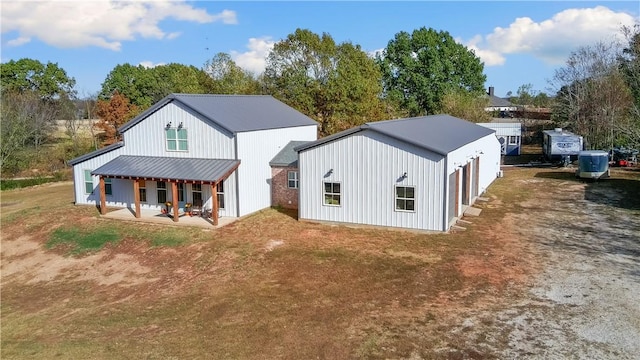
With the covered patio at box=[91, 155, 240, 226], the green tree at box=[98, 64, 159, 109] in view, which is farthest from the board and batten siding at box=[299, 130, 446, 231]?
the green tree at box=[98, 64, 159, 109]

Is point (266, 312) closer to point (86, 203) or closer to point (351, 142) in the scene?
point (351, 142)

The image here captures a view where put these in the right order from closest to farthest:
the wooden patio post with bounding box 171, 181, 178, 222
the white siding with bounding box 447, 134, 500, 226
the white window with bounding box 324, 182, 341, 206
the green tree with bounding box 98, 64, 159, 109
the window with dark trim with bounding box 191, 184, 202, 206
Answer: the white siding with bounding box 447, 134, 500, 226 → the white window with bounding box 324, 182, 341, 206 → the wooden patio post with bounding box 171, 181, 178, 222 → the window with dark trim with bounding box 191, 184, 202, 206 → the green tree with bounding box 98, 64, 159, 109

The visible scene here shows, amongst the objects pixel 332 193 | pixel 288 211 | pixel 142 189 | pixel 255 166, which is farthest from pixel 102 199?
pixel 332 193

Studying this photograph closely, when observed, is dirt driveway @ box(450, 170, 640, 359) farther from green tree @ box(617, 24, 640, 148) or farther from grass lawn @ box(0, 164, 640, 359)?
green tree @ box(617, 24, 640, 148)

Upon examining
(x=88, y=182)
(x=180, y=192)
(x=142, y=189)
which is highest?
(x=88, y=182)

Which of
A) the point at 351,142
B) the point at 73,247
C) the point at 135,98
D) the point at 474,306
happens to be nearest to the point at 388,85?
the point at 135,98

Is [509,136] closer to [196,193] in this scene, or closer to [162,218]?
[196,193]
